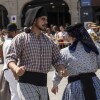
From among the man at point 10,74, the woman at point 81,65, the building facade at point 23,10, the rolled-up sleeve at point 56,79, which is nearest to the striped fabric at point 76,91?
the woman at point 81,65

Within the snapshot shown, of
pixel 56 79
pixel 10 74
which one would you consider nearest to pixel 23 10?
pixel 10 74

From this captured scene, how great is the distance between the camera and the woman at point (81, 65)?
5.30 meters

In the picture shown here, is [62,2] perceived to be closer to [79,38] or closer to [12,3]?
[12,3]

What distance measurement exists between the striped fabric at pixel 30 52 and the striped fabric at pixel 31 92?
19 centimetres

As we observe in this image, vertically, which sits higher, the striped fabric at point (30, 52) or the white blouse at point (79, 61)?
the striped fabric at point (30, 52)

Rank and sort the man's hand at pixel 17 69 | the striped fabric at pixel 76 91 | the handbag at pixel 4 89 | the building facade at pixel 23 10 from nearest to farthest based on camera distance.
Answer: the man's hand at pixel 17 69 < the striped fabric at pixel 76 91 < the handbag at pixel 4 89 < the building facade at pixel 23 10

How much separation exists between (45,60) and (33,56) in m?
0.16

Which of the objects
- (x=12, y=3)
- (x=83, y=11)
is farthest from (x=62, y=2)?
(x=83, y=11)

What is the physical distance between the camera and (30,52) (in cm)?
500

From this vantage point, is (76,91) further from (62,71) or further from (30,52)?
(30,52)

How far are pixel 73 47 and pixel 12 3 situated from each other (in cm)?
3146

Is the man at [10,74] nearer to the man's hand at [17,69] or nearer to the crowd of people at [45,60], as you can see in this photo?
the crowd of people at [45,60]

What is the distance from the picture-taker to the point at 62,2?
3581 centimetres

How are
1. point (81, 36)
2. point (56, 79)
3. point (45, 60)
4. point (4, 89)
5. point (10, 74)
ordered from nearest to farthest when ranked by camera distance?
point (45, 60)
point (81, 36)
point (56, 79)
point (10, 74)
point (4, 89)
